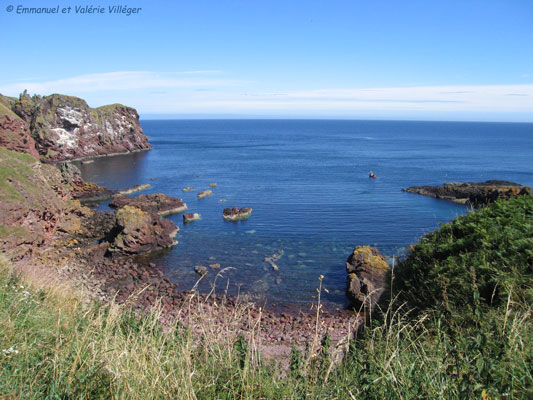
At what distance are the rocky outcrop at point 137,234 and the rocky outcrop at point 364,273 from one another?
53.1 feet

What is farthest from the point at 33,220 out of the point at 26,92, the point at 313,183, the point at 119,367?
the point at 26,92

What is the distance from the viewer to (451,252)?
363 inches

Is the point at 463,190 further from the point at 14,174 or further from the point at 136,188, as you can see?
the point at 14,174

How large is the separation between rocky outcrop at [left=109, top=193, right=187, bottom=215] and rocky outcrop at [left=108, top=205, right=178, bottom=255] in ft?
32.5

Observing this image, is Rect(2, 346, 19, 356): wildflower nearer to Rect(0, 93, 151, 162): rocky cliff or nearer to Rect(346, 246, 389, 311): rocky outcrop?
Rect(346, 246, 389, 311): rocky outcrop

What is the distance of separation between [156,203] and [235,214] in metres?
10.2

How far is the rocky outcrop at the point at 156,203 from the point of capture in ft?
142

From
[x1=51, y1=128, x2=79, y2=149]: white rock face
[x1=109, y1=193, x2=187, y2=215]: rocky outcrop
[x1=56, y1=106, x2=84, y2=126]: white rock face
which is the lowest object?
[x1=109, y1=193, x2=187, y2=215]: rocky outcrop

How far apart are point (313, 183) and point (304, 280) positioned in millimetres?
36485

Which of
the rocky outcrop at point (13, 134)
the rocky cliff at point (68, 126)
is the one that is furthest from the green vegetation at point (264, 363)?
the rocky cliff at point (68, 126)

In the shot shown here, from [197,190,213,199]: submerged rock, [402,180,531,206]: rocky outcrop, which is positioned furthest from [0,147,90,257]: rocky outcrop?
[402,180,531,206]: rocky outcrop

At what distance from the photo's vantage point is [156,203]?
44031mm

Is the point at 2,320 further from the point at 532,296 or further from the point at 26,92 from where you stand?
the point at 26,92

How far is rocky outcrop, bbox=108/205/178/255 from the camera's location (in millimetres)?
29812
